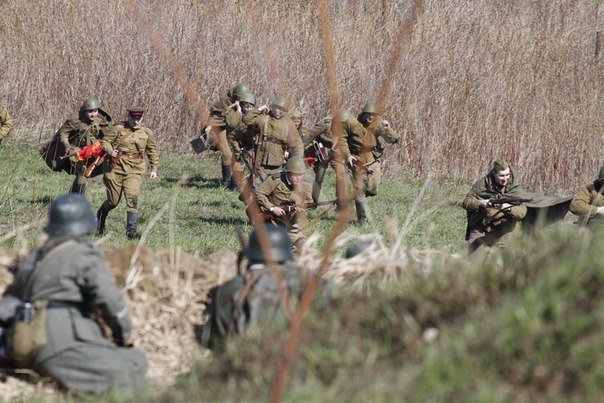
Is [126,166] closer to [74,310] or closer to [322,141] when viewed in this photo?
[322,141]

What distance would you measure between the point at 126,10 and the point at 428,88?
22.7 feet

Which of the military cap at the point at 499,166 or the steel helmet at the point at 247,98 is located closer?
the military cap at the point at 499,166

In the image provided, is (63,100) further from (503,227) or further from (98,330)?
(98,330)

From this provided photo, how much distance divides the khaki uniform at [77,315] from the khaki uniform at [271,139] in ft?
34.0

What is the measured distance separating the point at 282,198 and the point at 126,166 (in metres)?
2.92

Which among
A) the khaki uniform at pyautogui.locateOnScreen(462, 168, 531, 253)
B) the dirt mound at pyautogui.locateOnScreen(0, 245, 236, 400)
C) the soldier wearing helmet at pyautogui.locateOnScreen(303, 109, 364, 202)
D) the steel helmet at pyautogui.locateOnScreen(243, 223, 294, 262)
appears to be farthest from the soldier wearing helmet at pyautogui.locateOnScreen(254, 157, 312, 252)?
the steel helmet at pyautogui.locateOnScreen(243, 223, 294, 262)

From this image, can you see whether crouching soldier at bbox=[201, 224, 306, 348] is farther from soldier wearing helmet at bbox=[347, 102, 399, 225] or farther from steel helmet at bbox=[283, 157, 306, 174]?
soldier wearing helmet at bbox=[347, 102, 399, 225]

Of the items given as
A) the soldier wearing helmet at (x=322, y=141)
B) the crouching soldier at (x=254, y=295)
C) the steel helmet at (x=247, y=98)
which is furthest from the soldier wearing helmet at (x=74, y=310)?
the steel helmet at (x=247, y=98)

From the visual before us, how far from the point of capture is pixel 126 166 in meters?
→ 15.4

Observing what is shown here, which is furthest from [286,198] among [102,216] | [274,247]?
[274,247]

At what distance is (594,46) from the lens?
2248cm

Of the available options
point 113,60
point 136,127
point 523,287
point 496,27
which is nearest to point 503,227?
point 136,127

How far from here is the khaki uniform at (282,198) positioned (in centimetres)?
1338

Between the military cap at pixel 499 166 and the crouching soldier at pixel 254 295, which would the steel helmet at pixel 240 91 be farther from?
the crouching soldier at pixel 254 295
